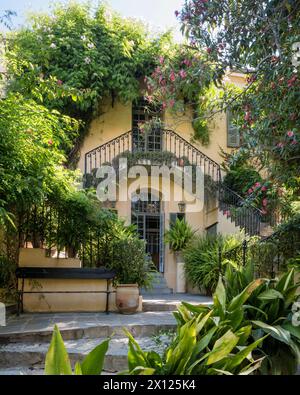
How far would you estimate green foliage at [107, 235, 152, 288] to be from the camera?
784 cm

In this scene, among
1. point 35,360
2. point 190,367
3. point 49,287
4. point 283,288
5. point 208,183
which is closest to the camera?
point 190,367

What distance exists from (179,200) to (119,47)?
16.9 feet

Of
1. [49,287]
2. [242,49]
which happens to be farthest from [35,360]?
[242,49]

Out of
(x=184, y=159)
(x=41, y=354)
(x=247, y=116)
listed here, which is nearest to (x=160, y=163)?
(x=184, y=159)

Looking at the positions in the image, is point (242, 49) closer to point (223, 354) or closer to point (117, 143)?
point (223, 354)

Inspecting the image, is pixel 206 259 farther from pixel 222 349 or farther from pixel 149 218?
pixel 222 349

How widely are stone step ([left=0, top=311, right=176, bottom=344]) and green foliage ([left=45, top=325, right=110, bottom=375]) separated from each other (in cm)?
336

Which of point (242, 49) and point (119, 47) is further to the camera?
point (119, 47)

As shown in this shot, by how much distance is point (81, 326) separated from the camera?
6.13m

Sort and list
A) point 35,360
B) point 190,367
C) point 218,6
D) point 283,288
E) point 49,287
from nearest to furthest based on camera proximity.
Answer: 1. point 190,367
2. point 283,288
3. point 35,360
4. point 218,6
5. point 49,287

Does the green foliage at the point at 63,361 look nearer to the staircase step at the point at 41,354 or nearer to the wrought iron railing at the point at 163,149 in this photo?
the staircase step at the point at 41,354

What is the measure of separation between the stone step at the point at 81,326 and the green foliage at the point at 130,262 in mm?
740

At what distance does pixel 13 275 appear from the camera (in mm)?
7742

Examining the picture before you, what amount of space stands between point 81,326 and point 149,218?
7.44 meters
